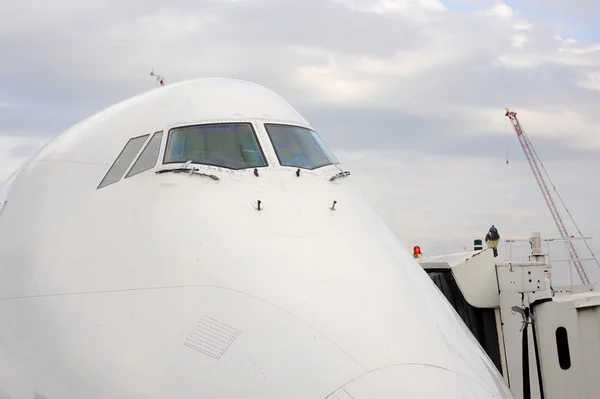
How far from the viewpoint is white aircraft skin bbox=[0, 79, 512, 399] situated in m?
5.92

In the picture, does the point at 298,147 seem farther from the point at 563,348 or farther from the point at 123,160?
the point at 563,348

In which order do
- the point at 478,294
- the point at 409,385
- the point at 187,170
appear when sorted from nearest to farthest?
1. the point at 409,385
2. the point at 187,170
3. the point at 478,294

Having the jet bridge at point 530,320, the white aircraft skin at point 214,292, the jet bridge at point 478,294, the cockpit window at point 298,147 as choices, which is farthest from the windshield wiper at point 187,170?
the jet bridge at point 478,294

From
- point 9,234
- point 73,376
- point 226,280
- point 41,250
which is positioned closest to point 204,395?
point 226,280

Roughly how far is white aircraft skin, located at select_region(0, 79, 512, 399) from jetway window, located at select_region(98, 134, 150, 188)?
0.10m

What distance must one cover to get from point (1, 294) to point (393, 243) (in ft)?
14.6

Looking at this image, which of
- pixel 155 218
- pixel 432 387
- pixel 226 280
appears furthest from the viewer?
pixel 155 218

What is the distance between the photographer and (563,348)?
14.5 metres

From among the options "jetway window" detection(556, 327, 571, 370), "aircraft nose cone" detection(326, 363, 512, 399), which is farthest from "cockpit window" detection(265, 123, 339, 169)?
"jetway window" detection(556, 327, 571, 370)

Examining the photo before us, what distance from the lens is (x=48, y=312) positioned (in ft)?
24.3

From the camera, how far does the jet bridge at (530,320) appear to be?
46.9 feet

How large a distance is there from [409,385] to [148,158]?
426 centimetres

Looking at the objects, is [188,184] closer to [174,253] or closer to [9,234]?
[174,253]

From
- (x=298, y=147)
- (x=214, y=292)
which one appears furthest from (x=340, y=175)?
(x=214, y=292)
